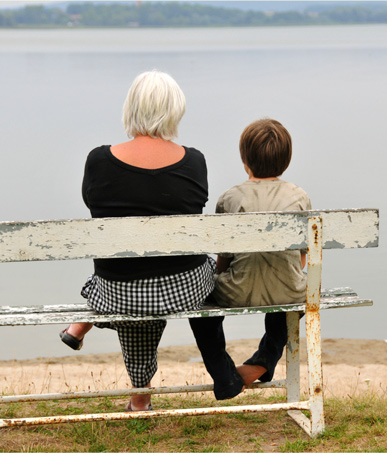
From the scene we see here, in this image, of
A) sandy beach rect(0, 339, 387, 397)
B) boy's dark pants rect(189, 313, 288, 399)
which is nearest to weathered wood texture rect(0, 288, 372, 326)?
boy's dark pants rect(189, 313, 288, 399)

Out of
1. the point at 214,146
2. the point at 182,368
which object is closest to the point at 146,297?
the point at 182,368

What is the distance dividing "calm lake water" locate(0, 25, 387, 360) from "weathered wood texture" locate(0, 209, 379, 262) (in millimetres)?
2336

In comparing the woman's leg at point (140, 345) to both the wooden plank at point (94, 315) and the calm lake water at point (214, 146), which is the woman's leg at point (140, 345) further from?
the calm lake water at point (214, 146)

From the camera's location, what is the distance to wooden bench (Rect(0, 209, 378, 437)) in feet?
11.6

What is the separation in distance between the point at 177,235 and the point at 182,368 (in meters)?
3.93

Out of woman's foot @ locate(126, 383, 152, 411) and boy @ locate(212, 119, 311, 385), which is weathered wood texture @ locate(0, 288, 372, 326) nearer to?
boy @ locate(212, 119, 311, 385)

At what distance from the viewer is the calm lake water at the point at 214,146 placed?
945cm

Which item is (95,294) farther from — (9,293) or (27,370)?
(9,293)

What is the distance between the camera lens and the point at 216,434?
13.2 ft

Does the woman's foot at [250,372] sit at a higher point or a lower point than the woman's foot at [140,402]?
higher

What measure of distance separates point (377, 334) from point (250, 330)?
1.29 m

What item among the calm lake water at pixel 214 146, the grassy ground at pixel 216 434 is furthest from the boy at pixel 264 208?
the calm lake water at pixel 214 146

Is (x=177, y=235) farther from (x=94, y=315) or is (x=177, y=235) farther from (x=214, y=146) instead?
(x=214, y=146)

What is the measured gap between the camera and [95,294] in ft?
12.7
